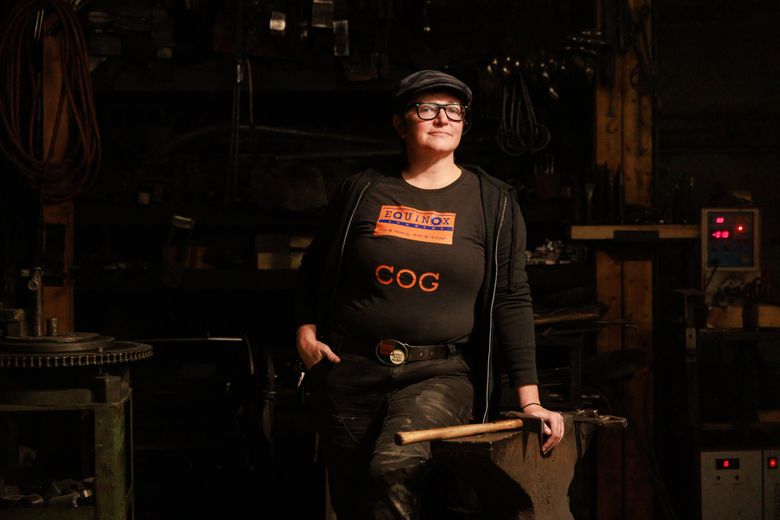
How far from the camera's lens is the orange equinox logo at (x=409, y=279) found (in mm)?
2629

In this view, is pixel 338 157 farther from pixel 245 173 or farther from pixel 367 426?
pixel 367 426

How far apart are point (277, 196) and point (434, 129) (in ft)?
6.07

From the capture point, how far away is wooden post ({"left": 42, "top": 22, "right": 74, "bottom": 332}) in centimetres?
442

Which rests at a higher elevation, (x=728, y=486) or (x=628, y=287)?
(x=628, y=287)

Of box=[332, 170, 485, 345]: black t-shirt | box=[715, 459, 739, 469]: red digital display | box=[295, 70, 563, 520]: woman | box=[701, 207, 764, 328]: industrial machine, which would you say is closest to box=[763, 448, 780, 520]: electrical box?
box=[715, 459, 739, 469]: red digital display

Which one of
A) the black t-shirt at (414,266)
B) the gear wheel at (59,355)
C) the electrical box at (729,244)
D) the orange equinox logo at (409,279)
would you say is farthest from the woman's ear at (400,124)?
the electrical box at (729,244)

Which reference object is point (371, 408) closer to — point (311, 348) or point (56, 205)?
point (311, 348)

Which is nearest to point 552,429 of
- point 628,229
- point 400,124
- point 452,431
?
point 452,431

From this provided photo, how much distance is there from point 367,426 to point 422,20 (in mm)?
2629

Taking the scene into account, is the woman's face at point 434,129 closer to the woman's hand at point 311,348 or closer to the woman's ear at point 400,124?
the woman's ear at point 400,124

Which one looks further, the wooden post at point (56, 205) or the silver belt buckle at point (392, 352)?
the wooden post at point (56, 205)

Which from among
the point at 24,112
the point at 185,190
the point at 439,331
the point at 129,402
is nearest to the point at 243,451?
the point at 129,402

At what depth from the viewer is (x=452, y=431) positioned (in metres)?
2.28

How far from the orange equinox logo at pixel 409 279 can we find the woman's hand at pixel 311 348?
25 centimetres
